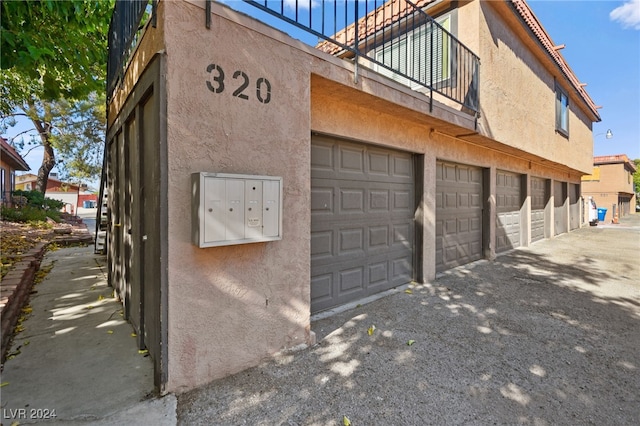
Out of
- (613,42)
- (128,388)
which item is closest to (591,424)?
(128,388)

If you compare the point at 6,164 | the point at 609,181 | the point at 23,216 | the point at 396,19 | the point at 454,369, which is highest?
the point at 396,19

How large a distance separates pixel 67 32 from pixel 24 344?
440cm

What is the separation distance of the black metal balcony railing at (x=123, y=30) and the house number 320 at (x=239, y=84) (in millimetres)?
599

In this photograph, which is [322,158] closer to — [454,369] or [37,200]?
[454,369]

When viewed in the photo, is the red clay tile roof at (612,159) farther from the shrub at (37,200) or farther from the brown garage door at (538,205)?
the shrub at (37,200)

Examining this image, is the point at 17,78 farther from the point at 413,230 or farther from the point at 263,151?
the point at 413,230

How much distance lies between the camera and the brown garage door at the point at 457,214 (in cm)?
600

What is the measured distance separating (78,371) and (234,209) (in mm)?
1933

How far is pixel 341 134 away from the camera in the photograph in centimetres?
390

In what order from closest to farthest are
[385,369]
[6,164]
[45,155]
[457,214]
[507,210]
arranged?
1. [385,369]
2. [457,214]
3. [507,210]
4. [6,164]
5. [45,155]

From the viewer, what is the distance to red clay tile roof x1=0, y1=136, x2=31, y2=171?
13000 millimetres

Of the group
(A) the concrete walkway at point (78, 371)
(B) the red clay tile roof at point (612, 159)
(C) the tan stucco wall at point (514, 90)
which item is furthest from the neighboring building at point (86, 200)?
(B) the red clay tile roof at point (612, 159)

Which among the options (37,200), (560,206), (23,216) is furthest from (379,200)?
(37,200)

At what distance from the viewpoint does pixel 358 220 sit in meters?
4.39
